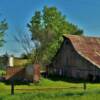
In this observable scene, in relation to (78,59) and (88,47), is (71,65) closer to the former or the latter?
(78,59)

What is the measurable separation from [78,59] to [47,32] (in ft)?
83.9

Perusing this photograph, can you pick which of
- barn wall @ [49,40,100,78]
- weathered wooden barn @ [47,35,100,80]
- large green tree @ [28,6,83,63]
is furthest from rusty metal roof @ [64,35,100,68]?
large green tree @ [28,6,83,63]

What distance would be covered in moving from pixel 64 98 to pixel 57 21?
210 feet

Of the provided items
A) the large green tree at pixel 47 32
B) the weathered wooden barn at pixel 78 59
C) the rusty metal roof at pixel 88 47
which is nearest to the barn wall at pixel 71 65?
the weathered wooden barn at pixel 78 59

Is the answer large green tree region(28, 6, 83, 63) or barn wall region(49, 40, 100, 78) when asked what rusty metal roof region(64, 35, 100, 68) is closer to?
barn wall region(49, 40, 100, 78)

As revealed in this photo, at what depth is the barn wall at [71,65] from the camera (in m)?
57.9

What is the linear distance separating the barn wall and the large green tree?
16.2 metres

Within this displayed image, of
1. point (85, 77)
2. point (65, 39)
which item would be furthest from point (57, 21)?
point (85, 77)

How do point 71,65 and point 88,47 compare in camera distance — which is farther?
point 71,65

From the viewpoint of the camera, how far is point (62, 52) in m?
68.4

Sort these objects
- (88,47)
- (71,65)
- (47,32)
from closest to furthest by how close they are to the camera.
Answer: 1. (88,47)
2. (71,65)
3. (47,32)

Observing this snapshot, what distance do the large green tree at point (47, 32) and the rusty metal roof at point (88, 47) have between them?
771 inches

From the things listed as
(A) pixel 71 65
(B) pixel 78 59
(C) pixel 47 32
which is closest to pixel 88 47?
(B) pixel 78 59

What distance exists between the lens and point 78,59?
61.9 meters
